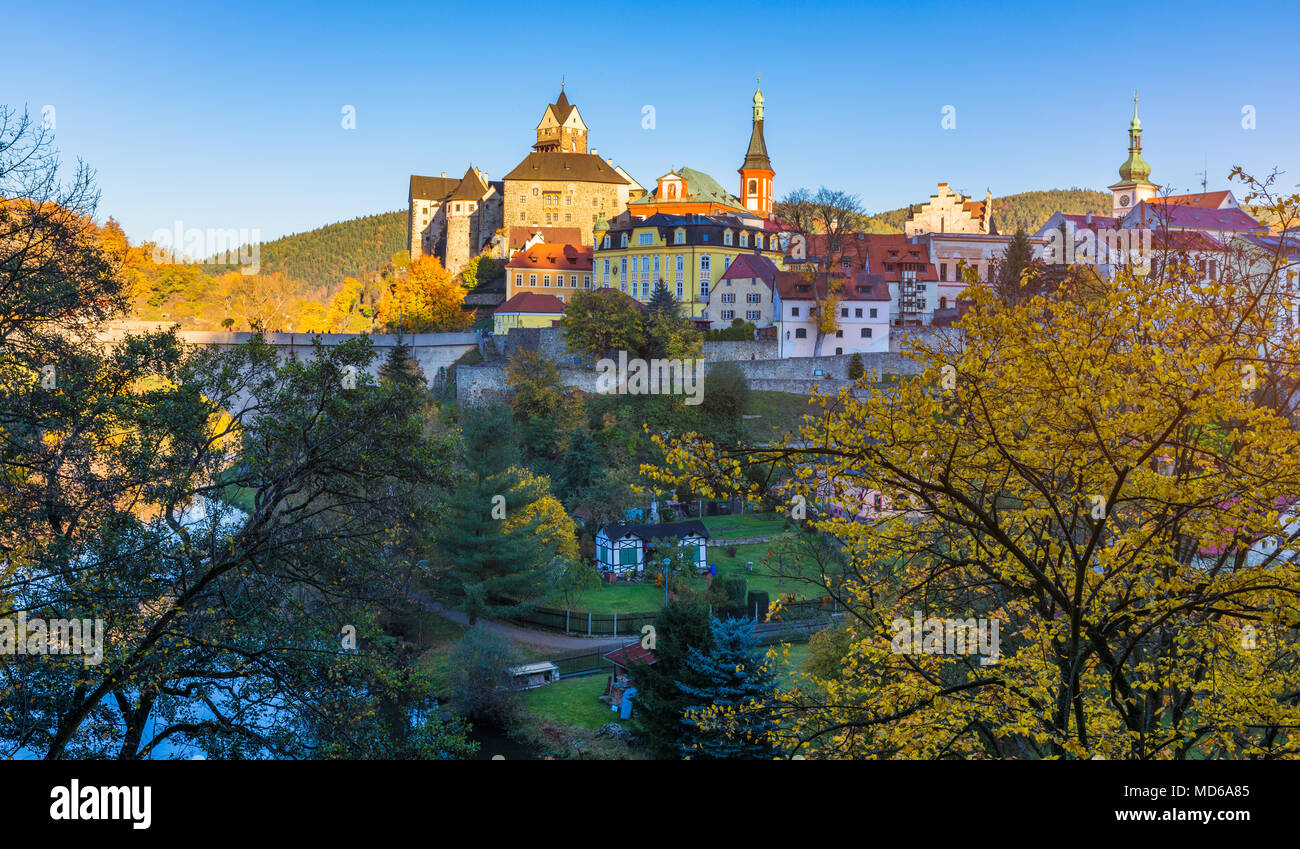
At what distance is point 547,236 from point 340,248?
69.4 meters

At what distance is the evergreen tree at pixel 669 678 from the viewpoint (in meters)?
22.1

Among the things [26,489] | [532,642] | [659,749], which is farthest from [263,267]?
[26,489]

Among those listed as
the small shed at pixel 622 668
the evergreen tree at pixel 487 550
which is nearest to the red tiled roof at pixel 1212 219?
the evergreen tree at pixel 487 550

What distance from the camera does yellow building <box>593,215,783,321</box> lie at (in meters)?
62.1

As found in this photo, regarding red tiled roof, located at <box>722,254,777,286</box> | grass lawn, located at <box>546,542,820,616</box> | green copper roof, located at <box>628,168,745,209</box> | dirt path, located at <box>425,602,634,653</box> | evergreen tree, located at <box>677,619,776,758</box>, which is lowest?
dirt path, located at <box>425,602,634,653</box>

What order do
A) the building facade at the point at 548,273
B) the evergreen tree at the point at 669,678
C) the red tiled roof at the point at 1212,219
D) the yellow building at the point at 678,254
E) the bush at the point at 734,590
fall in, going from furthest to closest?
the building facade at the point at 548,273 < the red tiled roof at the point at 1212,219 < the yellow building at the point at 678,254 < the bush at the point at 734,590 < the evergreen tree at the point at 669,678

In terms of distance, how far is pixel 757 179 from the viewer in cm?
8775

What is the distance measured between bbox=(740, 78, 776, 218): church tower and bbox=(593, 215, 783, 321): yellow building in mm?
22400

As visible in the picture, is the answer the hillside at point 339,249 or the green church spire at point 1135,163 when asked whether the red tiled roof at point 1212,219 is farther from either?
the hillside at point 339,249

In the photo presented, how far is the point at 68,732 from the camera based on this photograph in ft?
27.8

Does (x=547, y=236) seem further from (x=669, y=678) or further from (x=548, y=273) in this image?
(x=669, y=678)

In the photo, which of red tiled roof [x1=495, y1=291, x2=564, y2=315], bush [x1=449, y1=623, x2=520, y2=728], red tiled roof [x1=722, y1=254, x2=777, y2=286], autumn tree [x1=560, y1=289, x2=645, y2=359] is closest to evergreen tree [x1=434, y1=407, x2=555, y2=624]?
bush [x1=449, y1=623, x2=520, y2=728]

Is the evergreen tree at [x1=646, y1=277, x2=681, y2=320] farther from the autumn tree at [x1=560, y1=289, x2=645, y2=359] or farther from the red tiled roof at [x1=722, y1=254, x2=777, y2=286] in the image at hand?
the red tiled roof at [x1=722, y1=254, x2=777, y2=286]

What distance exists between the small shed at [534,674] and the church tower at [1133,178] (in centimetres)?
7329
